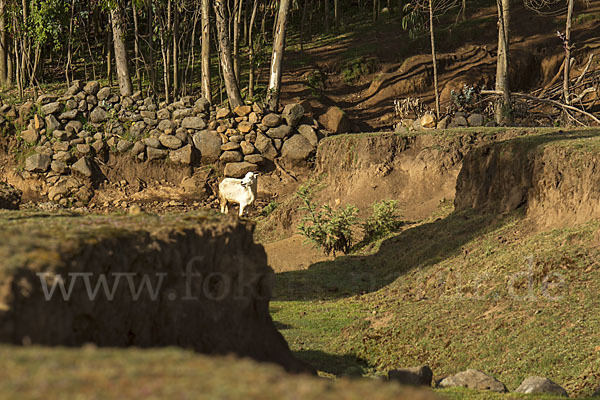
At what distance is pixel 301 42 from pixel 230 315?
25.1 meters

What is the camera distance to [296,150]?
2311 cm

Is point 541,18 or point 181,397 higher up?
point 541,18

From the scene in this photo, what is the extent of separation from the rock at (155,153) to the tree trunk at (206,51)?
2.27 m

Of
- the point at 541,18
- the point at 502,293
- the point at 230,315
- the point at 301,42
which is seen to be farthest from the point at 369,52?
the point at 230,315

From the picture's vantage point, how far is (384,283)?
1370 centimetres

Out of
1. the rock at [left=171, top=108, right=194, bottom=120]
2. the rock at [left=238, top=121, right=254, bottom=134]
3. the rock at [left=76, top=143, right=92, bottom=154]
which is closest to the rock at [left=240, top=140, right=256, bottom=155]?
the rock at [left=238, top=121, right=254, bottom=134]

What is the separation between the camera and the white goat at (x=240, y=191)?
18.9 metres

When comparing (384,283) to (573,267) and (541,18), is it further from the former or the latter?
(541,18)

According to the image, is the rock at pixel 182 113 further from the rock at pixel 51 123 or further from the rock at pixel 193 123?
the rock at pixel 51 123

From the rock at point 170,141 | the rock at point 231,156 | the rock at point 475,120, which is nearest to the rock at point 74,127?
the rock at point 170,141

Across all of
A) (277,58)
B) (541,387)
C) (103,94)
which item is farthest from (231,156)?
(541,387)

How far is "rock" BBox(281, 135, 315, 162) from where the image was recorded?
75.9ft

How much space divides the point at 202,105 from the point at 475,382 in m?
16.9

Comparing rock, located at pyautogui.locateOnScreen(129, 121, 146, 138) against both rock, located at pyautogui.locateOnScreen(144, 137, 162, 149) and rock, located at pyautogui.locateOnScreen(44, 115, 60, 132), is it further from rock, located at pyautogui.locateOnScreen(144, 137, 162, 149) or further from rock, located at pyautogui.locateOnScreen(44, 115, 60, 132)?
rock, located at pyautogui.locateOnScreen(44, 115, 60, 132)
